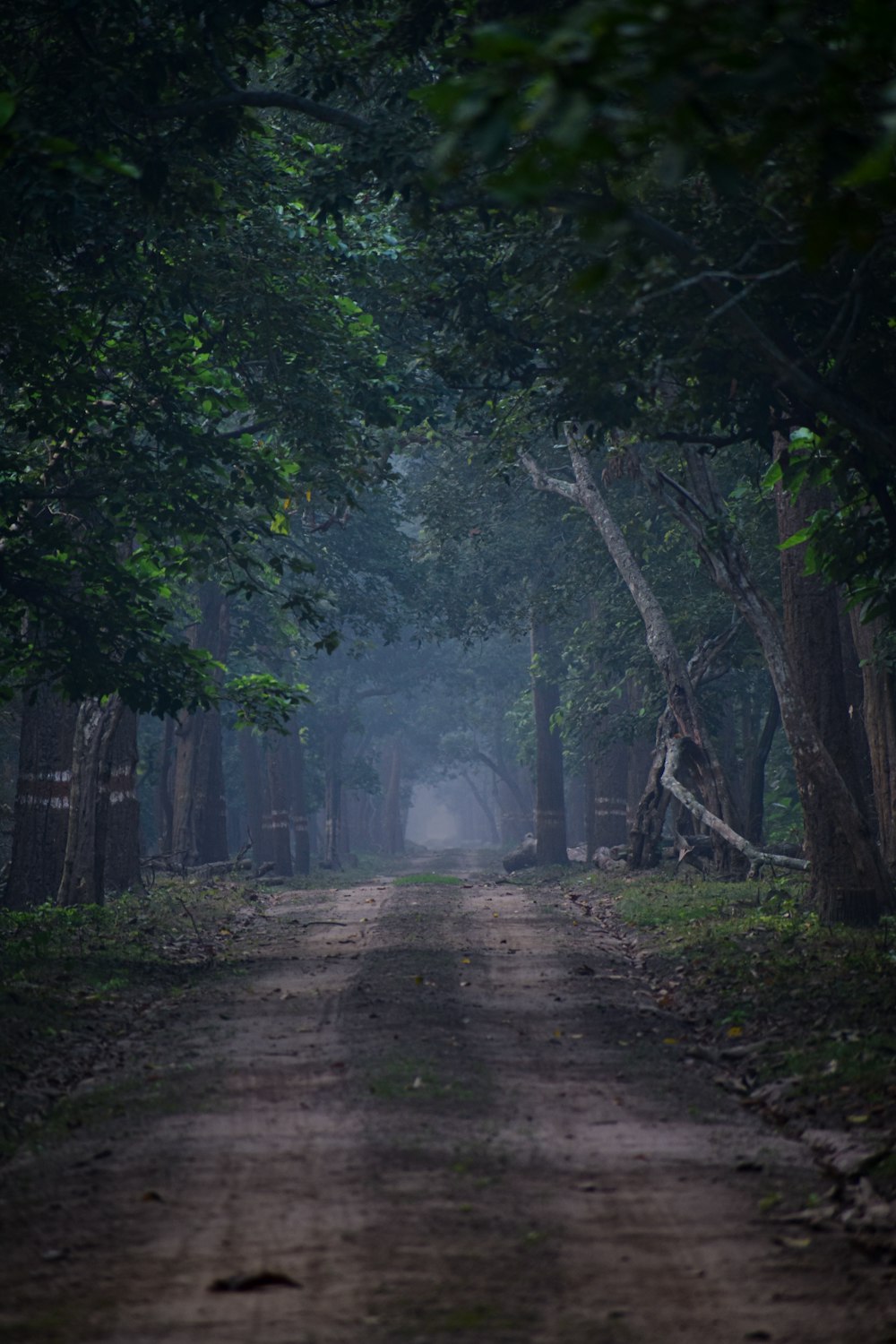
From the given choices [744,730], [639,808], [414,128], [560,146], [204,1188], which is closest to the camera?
[560,146]

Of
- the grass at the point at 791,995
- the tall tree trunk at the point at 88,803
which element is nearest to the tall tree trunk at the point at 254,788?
the tall tree trunk at the point at 88,803

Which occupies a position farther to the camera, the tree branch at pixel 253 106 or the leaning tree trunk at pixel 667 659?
the leaning tree trunk at pixel 667 659

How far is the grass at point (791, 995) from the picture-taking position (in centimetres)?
688

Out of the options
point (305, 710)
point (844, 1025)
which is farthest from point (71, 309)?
point (305, 710)

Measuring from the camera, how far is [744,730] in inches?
1174

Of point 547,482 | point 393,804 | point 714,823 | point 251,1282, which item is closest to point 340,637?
point 714,823

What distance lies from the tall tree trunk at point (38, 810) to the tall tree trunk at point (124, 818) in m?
2.57

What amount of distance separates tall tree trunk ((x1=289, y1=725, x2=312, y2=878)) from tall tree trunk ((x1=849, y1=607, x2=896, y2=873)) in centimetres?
2159

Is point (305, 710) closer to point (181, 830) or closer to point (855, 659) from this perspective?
point (181, 830)

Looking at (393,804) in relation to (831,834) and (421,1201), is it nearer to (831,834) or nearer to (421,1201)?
(831,834)

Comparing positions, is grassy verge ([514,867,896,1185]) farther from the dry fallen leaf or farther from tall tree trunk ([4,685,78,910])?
tall tree trunk ([4,685,78,910])

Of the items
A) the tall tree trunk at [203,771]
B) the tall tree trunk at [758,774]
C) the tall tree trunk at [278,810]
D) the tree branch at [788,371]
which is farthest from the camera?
the tall tree trunk at [278,810]

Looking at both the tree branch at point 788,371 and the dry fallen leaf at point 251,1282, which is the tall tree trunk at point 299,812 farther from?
the dry fallen leaf at point 251,1282

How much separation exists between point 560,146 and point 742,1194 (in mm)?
4061
